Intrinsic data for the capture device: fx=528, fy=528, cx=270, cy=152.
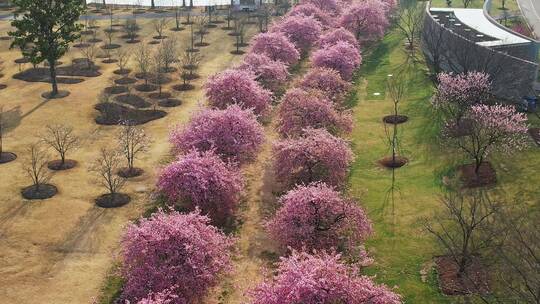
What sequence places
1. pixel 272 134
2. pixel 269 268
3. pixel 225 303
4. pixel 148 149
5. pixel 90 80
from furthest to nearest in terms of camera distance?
pixel 90 80
pixel 272 134
pixel 148 149
pixel 269 268
pixel 225 303

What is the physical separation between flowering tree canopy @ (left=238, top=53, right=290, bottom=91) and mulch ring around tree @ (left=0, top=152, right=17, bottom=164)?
1833 centimetres

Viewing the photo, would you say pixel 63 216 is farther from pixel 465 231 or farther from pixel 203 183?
pixel 465 231

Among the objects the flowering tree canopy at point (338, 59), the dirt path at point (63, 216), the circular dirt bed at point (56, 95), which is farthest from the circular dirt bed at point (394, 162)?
the circular dirt bed at point (56, 95)

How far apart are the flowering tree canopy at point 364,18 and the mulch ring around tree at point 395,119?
21.8 m

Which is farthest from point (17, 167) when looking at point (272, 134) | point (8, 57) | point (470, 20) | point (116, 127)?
point (470, 20)

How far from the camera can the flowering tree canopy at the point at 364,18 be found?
59.7 meters

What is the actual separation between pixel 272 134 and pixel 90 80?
21.3 meters

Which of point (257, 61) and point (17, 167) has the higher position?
point (257, 61)

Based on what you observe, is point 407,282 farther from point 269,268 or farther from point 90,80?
point 90,80

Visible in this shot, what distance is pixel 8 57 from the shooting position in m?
57.0

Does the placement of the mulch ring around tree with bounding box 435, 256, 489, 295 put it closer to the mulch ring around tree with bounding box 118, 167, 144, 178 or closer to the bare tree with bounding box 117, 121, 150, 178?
the mulch ring around tree with bounding box 118, 167, 144, 178

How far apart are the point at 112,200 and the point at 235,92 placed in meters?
12.1

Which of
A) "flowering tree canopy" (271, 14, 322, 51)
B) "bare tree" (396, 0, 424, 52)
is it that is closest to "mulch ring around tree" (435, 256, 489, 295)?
"flowering tree canopy" (271, 14, 322, 51)

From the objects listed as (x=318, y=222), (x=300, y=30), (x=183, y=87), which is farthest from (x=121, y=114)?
(x=318, y=222)
